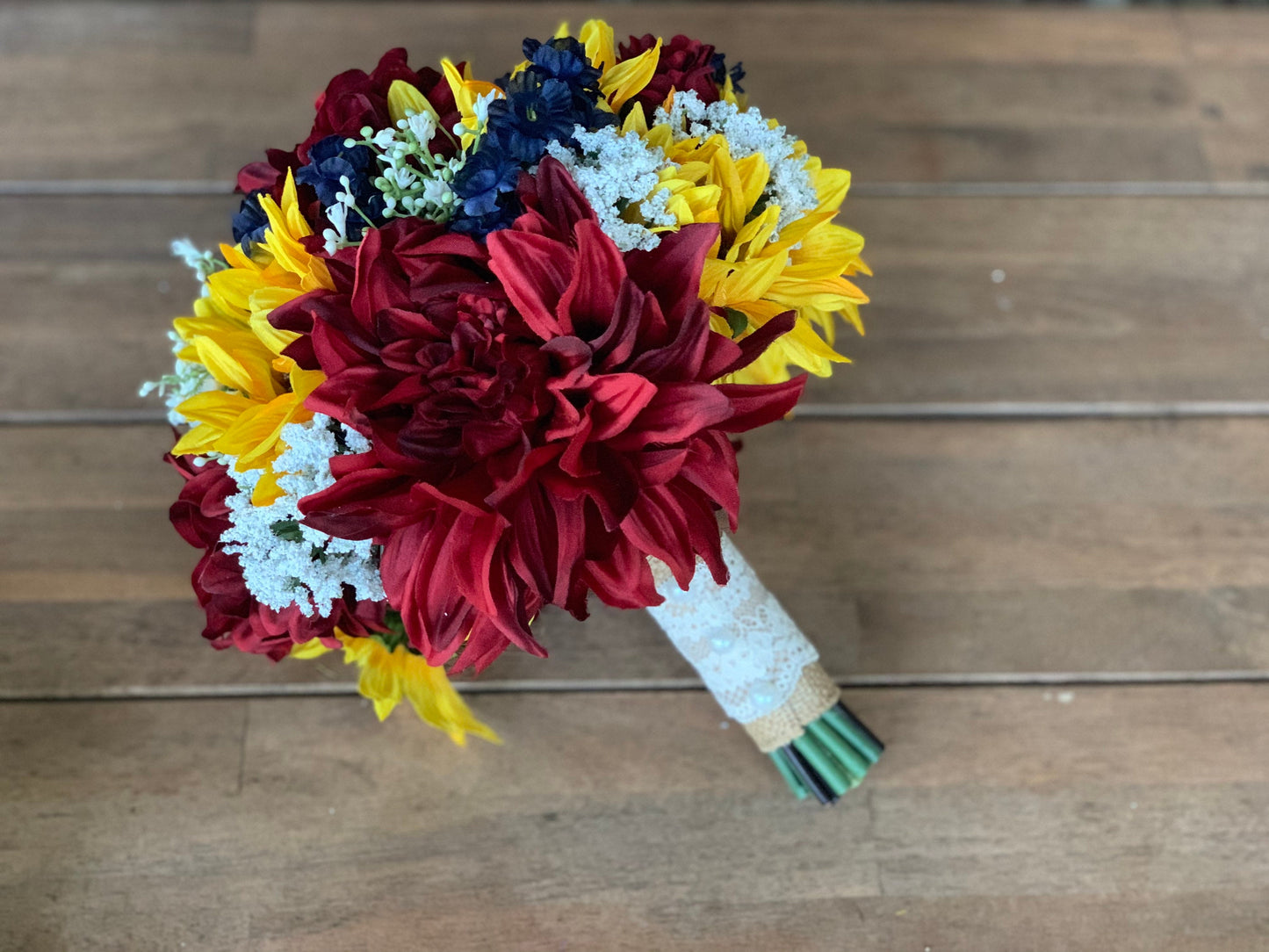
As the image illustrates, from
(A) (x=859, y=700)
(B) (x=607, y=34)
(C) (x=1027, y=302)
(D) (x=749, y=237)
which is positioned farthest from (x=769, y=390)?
(C) (x=1027, y=302)

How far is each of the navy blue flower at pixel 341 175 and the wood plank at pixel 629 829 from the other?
0.33 metres

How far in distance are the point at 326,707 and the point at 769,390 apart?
14.9 inches

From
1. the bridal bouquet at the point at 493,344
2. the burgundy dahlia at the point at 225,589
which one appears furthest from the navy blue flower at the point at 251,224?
the burgundy dahlia at the point at 225,589

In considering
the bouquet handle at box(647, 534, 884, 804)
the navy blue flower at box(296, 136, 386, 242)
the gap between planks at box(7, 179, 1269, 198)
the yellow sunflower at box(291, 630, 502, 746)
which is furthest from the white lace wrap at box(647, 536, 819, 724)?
the gap between planks at box(7, 179, 1269, 198)

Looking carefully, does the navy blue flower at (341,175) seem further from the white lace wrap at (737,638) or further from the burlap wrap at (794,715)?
the burlap wrap at (794,715)

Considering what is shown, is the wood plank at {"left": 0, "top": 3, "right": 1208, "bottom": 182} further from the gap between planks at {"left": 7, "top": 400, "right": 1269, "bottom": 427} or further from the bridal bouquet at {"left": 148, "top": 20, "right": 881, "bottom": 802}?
the bridal bouquet at {"left": 148, "top": 20, "right": 881, "bottom": 802}

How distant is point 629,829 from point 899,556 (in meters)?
0.25

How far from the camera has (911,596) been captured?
0.68m

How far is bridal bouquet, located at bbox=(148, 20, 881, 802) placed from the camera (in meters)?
0.39

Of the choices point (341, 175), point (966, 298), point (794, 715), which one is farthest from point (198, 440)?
point (966, 298)

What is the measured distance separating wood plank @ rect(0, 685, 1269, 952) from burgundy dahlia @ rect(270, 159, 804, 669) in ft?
0.80

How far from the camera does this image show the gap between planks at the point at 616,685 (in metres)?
0.64

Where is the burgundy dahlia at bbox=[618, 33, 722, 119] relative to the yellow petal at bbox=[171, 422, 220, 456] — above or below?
above

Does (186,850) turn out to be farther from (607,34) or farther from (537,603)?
(607,34)
